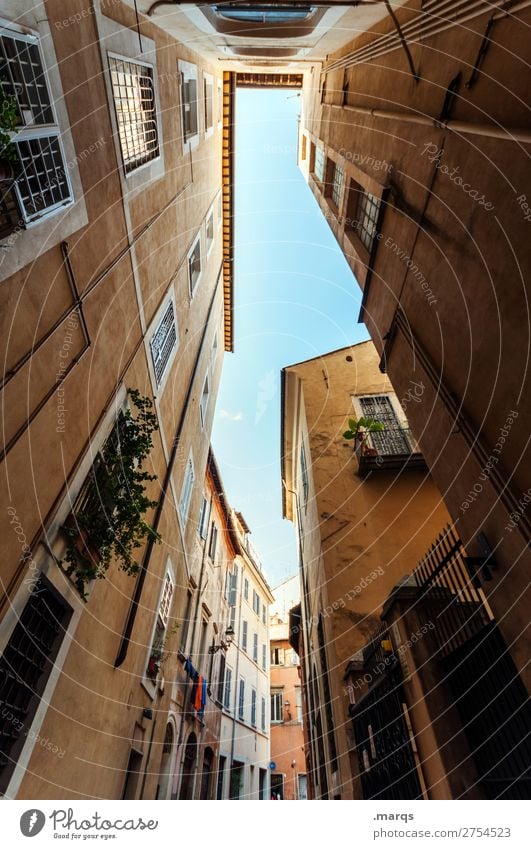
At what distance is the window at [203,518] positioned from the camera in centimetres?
1652

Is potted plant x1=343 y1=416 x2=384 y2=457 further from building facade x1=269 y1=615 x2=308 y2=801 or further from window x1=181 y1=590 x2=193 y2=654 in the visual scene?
building facade x1=269 y1=615 x2=308 y2=801

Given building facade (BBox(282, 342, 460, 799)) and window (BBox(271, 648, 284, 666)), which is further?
window (BBox(271, 648, 284, 666))

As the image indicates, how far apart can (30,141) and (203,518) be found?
49.8 ft

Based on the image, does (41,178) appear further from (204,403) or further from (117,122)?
(204,403)

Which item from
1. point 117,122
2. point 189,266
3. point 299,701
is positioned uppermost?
point 189,266

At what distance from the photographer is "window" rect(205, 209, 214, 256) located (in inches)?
587

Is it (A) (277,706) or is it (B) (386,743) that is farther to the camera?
(A) (277,706)

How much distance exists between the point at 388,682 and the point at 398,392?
16.2 feet

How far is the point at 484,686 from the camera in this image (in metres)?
4.48

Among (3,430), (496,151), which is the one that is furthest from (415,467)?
(3,430)

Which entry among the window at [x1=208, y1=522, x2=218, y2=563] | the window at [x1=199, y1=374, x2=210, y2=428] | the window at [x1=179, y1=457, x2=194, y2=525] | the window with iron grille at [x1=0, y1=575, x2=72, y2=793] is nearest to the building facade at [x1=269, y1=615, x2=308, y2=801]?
the window at [x1=208, y1=522, x2=218, y2=563]

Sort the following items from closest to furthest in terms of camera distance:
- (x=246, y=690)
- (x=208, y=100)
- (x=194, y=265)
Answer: (x=194, y=265) → (x=208, y=100) → (x=246, y=690)

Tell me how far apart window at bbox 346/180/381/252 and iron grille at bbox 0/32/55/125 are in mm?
5871

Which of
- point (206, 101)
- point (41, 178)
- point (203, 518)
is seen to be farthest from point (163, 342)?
point (203, 518)
